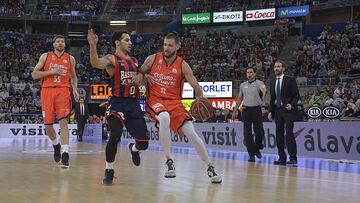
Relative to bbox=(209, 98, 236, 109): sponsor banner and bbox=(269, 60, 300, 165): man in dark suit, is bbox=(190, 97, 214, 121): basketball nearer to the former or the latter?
bbox=(269, 60, 300, 165): man in dark suit

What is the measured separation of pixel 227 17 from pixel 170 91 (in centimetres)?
3255

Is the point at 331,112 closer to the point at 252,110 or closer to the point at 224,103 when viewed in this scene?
the point at 252,110

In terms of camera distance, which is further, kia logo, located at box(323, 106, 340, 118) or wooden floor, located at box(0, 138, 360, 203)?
kia logo, located at box(323, 106, 340, 118)

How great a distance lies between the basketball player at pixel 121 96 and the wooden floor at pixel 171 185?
533mm

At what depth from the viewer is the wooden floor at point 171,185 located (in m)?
4.62

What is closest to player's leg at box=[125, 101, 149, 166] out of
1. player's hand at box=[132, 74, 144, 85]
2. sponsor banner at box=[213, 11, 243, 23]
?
player's hand at box=[132, 74, 144, 85]

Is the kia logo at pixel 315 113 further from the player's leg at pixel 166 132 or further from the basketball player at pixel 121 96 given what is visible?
the basketball player at pixel 121 96

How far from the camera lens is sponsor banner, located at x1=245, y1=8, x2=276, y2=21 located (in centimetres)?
3553

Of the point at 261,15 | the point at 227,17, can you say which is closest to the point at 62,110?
the point at 261,15

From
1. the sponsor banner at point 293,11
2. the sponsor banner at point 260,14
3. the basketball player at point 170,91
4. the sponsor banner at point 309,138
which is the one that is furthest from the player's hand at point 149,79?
the sponsor banner at point 260,14

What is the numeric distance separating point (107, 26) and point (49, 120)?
37.7 metres

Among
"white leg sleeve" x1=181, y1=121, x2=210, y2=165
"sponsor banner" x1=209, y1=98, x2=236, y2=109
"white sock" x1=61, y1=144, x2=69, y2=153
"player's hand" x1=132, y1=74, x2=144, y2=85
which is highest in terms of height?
"player's hand" x1=132, y1=74, x2=144, y2=85

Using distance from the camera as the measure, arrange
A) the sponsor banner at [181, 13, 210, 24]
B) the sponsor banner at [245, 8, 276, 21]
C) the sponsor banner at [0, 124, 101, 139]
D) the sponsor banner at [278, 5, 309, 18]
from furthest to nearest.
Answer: the sponsor banner at [181, 13, 210, 24] → the sponsor banner at [245, 8, 276, 21] → the sponsor banner at [278, 5, 309, 18] → the sponsor banner at [0, 124, 101, 139]

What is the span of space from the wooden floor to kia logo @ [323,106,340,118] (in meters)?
5.57
